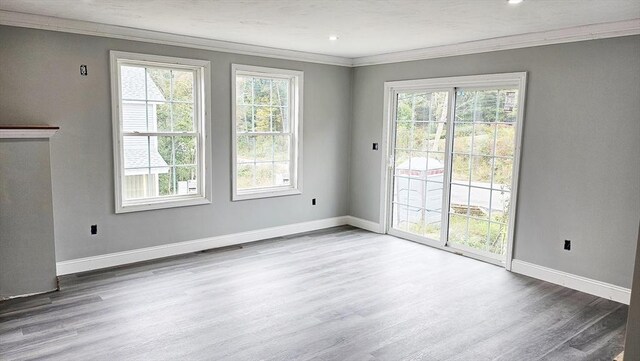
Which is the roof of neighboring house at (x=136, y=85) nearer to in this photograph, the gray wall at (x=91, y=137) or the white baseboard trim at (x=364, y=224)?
the gray wall at (x=91, y=137)

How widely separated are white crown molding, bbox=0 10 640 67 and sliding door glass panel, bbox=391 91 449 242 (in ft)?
1.75

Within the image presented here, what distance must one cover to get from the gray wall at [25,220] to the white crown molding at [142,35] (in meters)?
1.09

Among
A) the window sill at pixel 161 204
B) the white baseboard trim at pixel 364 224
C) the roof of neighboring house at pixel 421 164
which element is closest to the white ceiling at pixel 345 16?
the roof of neighboring house at pixel 421 164

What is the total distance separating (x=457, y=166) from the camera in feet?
17.3

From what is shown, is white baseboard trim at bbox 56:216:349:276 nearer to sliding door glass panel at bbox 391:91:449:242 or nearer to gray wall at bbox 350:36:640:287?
sliding door glass panel at bbox 391:91:449:242

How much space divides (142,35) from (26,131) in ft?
4.88

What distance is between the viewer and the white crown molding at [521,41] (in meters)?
3.75

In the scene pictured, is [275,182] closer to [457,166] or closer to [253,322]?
[457,166]

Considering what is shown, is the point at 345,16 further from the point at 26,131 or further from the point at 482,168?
the point at 26,131

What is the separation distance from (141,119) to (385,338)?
3360mm

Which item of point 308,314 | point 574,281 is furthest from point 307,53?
point 574,281

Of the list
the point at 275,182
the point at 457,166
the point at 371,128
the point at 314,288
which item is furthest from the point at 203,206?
the point at 457,166

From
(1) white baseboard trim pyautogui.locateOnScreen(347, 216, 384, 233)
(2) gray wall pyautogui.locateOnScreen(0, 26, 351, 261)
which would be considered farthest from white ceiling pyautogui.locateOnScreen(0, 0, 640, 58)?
(1) white baseboard trim pyautogui.locateOnScreen(347, 216, 384, 233)

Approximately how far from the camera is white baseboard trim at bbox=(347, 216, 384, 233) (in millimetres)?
6283
